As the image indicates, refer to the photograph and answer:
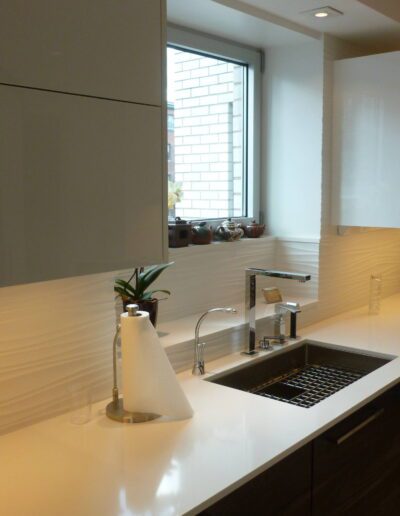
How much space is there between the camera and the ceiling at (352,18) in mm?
2365

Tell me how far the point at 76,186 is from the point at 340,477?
125 centimetres

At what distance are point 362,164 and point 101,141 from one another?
5.56ft

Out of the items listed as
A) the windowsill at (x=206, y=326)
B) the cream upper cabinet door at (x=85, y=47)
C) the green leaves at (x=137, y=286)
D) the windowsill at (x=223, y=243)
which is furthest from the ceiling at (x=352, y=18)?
the windowsill at (x=206, y=326)

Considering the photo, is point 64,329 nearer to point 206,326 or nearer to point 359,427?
point 206,326

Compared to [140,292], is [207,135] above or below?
above

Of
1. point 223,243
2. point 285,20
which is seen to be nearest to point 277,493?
point 223,243

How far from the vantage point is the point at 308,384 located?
238 centimetres

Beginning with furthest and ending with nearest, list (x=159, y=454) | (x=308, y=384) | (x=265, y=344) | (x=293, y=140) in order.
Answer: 1. (x=293, y=140)
2. (x=265, y=344)
3. (x=308, y=384)
4. (x=159, y=454)

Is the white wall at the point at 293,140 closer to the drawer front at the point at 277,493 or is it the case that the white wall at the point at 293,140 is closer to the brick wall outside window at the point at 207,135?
the brick wall outside window at the point at 207,135

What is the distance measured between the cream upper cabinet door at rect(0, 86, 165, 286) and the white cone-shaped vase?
237mm

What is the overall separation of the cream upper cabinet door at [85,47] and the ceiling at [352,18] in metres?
0.87

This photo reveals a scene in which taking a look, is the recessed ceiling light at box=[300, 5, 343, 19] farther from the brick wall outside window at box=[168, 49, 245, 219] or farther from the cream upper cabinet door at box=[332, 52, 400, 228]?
the brick wall outside window at box=[168, 49, 245, 219]

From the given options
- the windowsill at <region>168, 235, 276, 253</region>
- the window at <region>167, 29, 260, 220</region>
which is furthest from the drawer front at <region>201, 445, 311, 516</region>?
the window at <region>167, 29, 260, 220</region>

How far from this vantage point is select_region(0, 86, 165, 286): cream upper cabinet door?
129 centimetres
